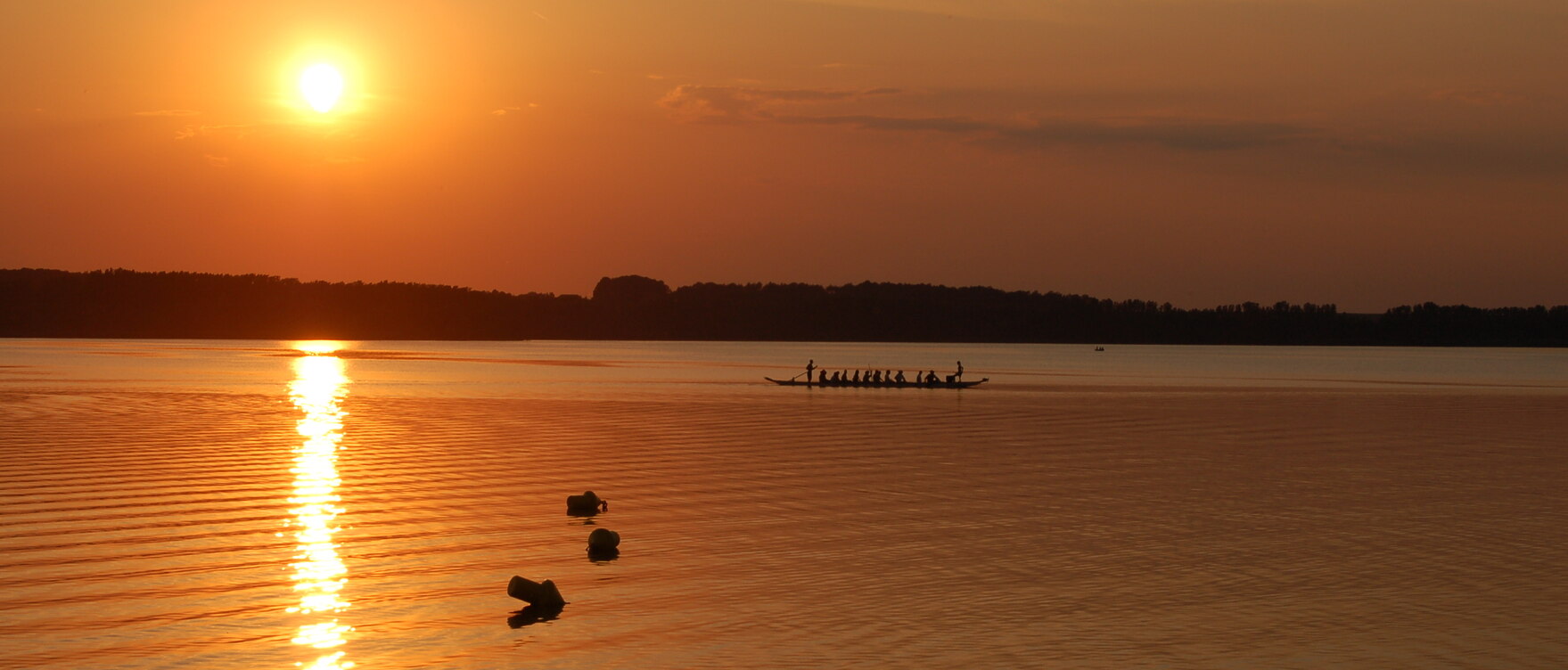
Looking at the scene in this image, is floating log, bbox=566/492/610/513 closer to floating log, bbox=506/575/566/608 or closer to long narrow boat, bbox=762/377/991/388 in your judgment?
floating log, bbox=506/575/566/608

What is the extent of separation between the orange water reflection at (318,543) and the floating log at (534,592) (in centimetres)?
152

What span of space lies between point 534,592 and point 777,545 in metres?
4.33

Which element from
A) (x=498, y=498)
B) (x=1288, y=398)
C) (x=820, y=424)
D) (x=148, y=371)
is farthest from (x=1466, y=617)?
(x=148, y=371)

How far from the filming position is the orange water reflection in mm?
11578

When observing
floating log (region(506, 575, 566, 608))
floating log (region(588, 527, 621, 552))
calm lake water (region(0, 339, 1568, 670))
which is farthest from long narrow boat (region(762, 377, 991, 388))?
floating log (region(506, 575, 566, 608))

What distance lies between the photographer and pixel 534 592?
12828 mm

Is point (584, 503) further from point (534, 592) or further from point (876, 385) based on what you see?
A: point (876, 385)

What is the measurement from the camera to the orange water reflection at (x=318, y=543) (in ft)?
38.0

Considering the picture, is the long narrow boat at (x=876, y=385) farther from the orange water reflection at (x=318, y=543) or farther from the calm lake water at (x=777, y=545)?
the orange water reflection at (x=318, y=543)

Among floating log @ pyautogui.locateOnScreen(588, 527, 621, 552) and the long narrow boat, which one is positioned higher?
the long narrow boat

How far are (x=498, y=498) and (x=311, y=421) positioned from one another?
18170 mm

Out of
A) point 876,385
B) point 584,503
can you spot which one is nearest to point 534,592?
point 584,503

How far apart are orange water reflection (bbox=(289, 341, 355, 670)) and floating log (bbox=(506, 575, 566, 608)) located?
4.99ft

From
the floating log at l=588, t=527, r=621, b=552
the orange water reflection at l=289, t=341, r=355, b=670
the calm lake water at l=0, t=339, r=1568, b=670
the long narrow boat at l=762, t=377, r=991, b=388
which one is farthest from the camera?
the long narrow boat at l=762, t=377, r=991, b=388
